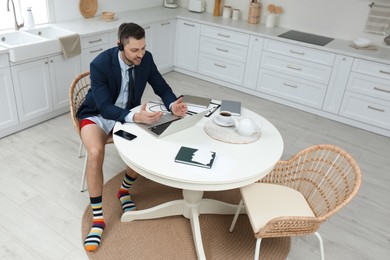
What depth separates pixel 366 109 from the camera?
3.74 m

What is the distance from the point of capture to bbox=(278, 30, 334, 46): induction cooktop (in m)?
3.95

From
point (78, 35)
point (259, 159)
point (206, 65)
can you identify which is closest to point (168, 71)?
point (206, 65)

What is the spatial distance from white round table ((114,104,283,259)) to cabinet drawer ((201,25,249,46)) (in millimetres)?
2236

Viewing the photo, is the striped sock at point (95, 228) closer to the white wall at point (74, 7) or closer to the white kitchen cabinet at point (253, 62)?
the white wall at point (74, 7)

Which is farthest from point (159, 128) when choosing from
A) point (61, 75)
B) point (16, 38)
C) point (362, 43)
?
point (362, 43)

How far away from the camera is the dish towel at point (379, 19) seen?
3.82m

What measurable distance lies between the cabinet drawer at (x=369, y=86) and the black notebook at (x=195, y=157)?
2.50m

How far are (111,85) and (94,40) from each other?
5.14 feet

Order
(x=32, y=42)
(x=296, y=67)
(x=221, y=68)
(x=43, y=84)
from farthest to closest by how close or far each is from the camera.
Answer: (x=221, y=68) → (x=296, y=67) → (x=43, y=84) → (x=32, y=42)

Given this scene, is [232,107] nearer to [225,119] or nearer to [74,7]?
[225,119]

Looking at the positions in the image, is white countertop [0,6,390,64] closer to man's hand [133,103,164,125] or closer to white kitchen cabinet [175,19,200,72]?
white kitchen cabinet [175,19,200,72]

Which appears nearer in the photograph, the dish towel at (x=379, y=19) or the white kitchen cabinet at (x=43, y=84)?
the white kitchen cabinet at (x=43, y=84)

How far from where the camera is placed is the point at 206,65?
15.5ft

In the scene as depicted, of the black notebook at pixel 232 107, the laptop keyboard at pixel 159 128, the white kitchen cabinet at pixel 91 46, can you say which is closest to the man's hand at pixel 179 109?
the laptop keyboard at pixel 159 128
